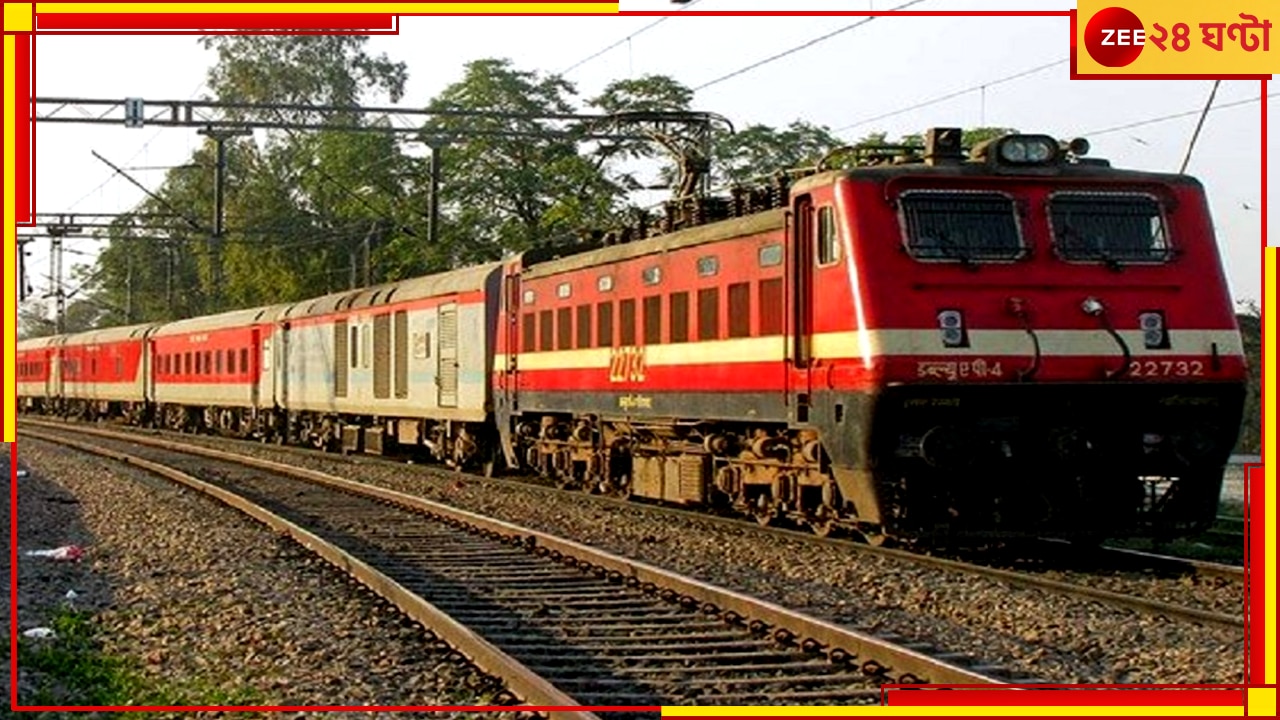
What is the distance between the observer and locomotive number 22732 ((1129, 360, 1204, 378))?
13.7 m

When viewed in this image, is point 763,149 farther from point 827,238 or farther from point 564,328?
point 827,238

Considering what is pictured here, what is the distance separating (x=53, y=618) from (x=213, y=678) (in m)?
2.89

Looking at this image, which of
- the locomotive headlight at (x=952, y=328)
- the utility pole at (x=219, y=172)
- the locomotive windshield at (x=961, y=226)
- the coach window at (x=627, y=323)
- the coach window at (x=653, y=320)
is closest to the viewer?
the locomotive headlight at (x=952, y=328)

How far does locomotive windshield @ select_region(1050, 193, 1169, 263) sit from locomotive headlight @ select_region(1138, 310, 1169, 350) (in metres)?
0.51

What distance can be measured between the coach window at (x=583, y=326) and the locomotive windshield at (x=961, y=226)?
23.4ft

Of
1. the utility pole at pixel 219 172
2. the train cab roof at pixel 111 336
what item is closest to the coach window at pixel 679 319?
the utility pole at pixel 219 172

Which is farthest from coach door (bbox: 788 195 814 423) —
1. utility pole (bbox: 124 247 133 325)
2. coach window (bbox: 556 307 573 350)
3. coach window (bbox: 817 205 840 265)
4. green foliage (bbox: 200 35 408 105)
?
utility pole (bbox: 124 247 133 325)

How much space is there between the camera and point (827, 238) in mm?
14273

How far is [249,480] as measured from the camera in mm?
26891

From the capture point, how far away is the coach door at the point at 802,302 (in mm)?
14633

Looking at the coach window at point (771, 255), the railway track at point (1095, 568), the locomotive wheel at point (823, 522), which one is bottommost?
the railway track at point (1095, 568)

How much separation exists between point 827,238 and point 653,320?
4402 mm

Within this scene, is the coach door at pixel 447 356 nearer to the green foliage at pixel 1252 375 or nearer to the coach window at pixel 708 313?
the coach window at pixel 708 313

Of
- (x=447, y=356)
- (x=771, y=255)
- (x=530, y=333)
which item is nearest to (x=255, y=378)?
(x=447, y=356)
